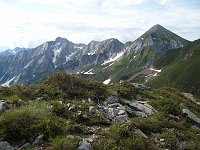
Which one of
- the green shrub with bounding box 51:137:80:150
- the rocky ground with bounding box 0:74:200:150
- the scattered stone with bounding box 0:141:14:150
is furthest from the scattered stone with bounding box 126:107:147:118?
the scattered stone with bounding box 0:141:14:150

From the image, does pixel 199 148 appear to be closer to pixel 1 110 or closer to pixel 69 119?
pixel 69 119

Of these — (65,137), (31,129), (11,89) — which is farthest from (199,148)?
(11,89)

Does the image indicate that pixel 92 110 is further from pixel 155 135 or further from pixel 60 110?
pixel 155 135

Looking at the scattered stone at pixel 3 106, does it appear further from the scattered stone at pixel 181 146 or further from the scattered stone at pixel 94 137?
the scattered stone at pixel 181 146

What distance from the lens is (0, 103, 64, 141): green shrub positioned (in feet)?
39.7

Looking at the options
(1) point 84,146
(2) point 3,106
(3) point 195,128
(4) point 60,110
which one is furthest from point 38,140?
(3) point 195,128

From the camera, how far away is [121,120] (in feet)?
54.7

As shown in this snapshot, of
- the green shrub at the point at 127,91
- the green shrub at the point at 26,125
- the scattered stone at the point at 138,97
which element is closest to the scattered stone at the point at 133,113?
the green shrub at the point at 127,91

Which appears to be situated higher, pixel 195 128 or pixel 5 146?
pixel 5 146

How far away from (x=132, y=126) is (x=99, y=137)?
2.61 m

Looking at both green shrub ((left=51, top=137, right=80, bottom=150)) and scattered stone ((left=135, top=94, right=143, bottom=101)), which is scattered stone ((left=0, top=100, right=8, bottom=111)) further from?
scattered stone ((left=135, top=94, right=143, bottom=101))

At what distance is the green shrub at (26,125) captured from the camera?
12086 millimetres

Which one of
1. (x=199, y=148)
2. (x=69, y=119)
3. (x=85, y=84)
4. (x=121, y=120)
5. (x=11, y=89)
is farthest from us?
(x=85, y=84)

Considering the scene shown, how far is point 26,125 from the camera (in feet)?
40.5
